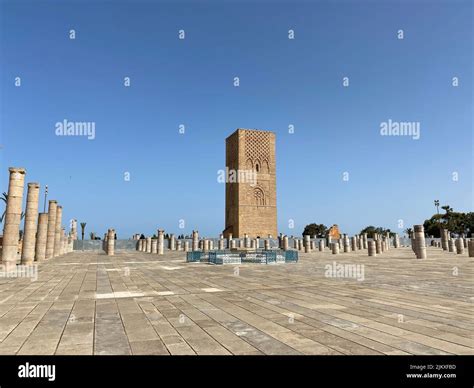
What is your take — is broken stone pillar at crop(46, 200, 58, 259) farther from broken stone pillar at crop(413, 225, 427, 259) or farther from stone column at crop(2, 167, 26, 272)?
broken stone pillar at crop(413, 225, 427, 259)

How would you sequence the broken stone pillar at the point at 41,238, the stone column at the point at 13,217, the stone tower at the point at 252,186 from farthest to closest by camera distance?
the stone tower at the point at 252,186 → the broken stone pillar at the point at 41,238 → the stone column at the point at 13,217

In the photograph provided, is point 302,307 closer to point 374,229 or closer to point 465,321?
point 465,321

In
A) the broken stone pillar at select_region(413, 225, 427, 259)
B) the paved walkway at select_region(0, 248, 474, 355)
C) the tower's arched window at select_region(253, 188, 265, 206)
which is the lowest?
the paved walkway at select_region(0, 248, 474, 355)

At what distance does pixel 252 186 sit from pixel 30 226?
36170mm

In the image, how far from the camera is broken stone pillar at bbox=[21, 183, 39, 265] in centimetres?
1529

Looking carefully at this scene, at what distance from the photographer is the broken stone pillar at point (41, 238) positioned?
62.7 feet

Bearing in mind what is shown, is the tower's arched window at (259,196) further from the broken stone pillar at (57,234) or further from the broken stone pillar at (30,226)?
the broken stone pillar at (30,226)

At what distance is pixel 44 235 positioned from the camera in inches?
786

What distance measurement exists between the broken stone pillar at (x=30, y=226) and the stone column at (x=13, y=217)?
2039 millimetres

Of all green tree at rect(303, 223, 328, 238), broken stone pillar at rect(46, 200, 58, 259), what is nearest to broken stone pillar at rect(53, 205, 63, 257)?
broken stone pillar at rect(46, 200, 58, 259)

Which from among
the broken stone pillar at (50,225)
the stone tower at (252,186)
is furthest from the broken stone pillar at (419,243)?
the stone tower at (252,186)

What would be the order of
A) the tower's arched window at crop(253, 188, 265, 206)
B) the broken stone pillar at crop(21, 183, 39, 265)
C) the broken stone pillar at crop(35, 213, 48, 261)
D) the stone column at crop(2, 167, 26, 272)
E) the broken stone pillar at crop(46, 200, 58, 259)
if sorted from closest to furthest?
the stone column at crop(2, 167, 26, 272)
the broken stone pillar at crop(21, 183, 39, 265)
the broken stone pillar at crop(35, 213, 48, 261)
the broken stone pillar at crop(46, 200, 58, 259)
the tower's arched window at crop(253, 188, 265, 206)

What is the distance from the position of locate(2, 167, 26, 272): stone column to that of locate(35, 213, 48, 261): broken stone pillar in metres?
6.27

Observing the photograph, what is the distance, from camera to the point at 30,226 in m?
15.9
